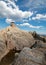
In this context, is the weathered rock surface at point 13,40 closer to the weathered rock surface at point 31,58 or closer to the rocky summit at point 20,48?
the rocky summit at point 20,48

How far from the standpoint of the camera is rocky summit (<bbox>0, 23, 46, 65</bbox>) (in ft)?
35.1

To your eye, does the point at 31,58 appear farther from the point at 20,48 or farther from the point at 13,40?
the point at 13,40

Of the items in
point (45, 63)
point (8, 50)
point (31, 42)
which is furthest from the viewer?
point (31, 42)

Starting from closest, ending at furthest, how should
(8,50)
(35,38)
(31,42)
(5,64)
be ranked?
(5,64)
(8,50)
(31,42)
(35,38)

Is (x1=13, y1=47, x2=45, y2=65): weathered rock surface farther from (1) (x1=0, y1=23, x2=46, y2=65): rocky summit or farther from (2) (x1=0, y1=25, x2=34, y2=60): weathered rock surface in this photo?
(2) (x1=0, y1=25, x2=34, y2=60): weathered rock surface

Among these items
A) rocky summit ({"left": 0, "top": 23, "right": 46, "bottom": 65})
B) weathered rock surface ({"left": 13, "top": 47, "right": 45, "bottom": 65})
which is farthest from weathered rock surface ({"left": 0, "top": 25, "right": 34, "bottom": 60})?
weathered rock surface ({"left": 13, "top": 47, "right": 45, "bottom": 65})

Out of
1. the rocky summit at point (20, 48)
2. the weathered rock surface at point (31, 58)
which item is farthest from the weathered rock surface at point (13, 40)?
the weathered rock surface at point (31, 58)

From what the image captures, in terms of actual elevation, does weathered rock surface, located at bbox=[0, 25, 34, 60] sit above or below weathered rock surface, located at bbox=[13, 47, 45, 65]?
above

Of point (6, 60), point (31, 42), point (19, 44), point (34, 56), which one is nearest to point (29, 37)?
point (31, 42)

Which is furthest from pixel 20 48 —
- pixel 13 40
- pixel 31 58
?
pixel 31 58

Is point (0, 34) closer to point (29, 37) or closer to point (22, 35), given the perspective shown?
point (22, 35)

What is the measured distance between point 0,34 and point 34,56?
46.4 feet

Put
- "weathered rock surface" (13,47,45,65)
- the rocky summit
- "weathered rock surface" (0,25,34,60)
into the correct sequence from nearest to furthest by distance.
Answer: "weathered rock surface" (13,47,45,65) → the rocky summit → "weathered rock surface" (0,25,34,60)

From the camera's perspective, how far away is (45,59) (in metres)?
10.6
